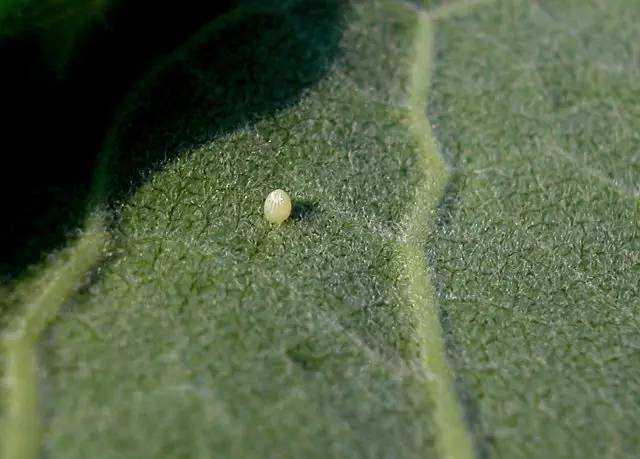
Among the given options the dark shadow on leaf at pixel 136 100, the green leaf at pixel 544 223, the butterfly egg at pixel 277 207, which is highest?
the dark shadow on leaf at pixel 136 100

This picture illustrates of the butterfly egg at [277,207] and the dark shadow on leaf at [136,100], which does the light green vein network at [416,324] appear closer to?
the dark shadow on leaf at [136,100]

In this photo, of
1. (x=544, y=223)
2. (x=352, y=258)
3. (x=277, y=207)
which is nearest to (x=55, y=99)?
(x=277, y=207)

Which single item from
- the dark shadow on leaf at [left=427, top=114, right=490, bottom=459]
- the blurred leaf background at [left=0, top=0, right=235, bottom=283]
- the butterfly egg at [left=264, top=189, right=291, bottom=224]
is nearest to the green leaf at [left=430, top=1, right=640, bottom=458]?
the dark shadow on leaf at [left=427, top=114, right=490, bottom=459]

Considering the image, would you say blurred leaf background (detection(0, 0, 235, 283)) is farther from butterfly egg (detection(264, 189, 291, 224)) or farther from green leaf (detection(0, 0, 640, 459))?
butterfly egg (detection(264, 189, 291, 224))

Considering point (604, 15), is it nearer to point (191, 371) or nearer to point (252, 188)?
point (252, 188)

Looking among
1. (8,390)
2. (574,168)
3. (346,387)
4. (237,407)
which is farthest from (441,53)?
(8,390)

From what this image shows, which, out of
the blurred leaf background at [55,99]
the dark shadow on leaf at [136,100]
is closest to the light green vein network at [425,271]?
the dark shadow on leaf at [136,100]
